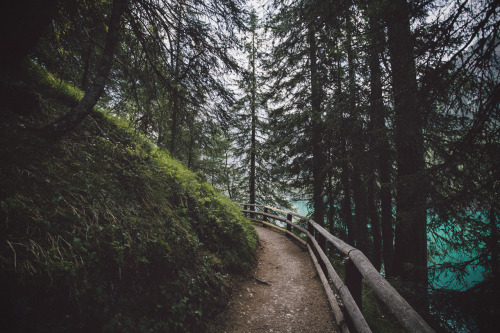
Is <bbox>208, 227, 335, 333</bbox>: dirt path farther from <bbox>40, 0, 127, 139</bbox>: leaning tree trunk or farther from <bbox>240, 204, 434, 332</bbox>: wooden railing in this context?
<bbox>40, 0, 127, 139</bbox>: leaning tree trunk

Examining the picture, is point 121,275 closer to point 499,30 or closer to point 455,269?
point 455,269

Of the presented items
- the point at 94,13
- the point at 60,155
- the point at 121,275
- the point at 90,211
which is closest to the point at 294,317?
the point at 121,275

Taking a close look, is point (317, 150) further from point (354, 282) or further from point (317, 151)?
point (354, 282)

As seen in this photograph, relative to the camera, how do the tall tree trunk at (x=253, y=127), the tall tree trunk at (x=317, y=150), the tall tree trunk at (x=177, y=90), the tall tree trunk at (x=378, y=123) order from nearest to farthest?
1. the tall tree trunk at (x=378, y=123)
2. the tall tree trunk at (x=177, y=90)
3. the tall tree trunk at (x=317, y=150)
4. the tall tree trunk at (x=253, y=127)

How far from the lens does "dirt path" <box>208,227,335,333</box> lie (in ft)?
11.0

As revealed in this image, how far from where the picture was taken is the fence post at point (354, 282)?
2.92m

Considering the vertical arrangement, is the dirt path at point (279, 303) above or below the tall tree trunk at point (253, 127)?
below

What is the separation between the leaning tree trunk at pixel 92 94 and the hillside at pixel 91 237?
0.76 feet

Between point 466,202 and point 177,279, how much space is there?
4.45 meters

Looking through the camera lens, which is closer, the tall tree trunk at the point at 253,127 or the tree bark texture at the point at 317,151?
the tree bark texture at the point at 317,151

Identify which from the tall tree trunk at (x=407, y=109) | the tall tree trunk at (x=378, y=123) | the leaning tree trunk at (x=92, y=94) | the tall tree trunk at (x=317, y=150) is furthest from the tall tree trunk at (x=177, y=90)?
the tall tree trunk at (x=317, y=150)

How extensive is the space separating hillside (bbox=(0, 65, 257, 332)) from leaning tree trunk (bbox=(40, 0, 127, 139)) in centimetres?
23

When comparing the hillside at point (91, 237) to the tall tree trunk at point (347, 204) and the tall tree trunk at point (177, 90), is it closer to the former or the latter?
the tall tree trunk at point (177, 90)

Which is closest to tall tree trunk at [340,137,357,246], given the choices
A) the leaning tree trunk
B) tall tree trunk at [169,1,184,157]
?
tall tree trunk at [169,1,184,157]
